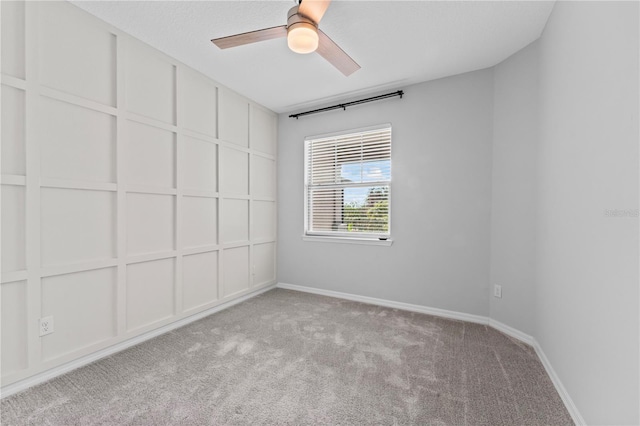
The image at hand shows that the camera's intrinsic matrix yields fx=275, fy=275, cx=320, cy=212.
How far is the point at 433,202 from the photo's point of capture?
3.08 m

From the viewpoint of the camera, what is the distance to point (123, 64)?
89.0 inches

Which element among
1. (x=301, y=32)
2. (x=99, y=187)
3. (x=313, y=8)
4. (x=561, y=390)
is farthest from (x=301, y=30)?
(x=561, y=390)

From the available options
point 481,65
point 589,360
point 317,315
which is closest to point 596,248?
point 589,360

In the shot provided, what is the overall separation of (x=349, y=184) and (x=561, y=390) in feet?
8.89

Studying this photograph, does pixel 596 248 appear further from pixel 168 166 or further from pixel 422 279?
pixel 168 166

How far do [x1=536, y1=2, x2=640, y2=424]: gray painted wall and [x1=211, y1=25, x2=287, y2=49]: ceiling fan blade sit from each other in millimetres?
1735

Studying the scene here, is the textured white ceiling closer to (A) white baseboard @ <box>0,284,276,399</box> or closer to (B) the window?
(B) the window

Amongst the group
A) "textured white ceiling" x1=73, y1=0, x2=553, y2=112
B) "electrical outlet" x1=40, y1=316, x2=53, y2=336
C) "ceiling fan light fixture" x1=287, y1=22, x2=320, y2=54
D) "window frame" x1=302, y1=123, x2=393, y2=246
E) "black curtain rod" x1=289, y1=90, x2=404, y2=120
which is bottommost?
"electrical outlet" x1=40, y1=316, x2=53, y2=336

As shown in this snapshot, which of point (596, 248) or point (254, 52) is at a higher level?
point (254, 52)

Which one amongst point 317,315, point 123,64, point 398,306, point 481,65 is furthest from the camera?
point 398,306

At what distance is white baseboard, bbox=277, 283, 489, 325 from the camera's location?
2.88 meters

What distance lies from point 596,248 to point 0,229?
336 centimetres

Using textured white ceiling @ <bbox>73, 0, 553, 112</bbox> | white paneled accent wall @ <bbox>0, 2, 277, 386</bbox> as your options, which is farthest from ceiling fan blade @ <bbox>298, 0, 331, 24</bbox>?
white paneled accent wall @ <bbox>0, 2, 277, 386</bbox>

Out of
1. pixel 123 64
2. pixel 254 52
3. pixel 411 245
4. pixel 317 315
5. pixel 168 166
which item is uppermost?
pixel 254 52
